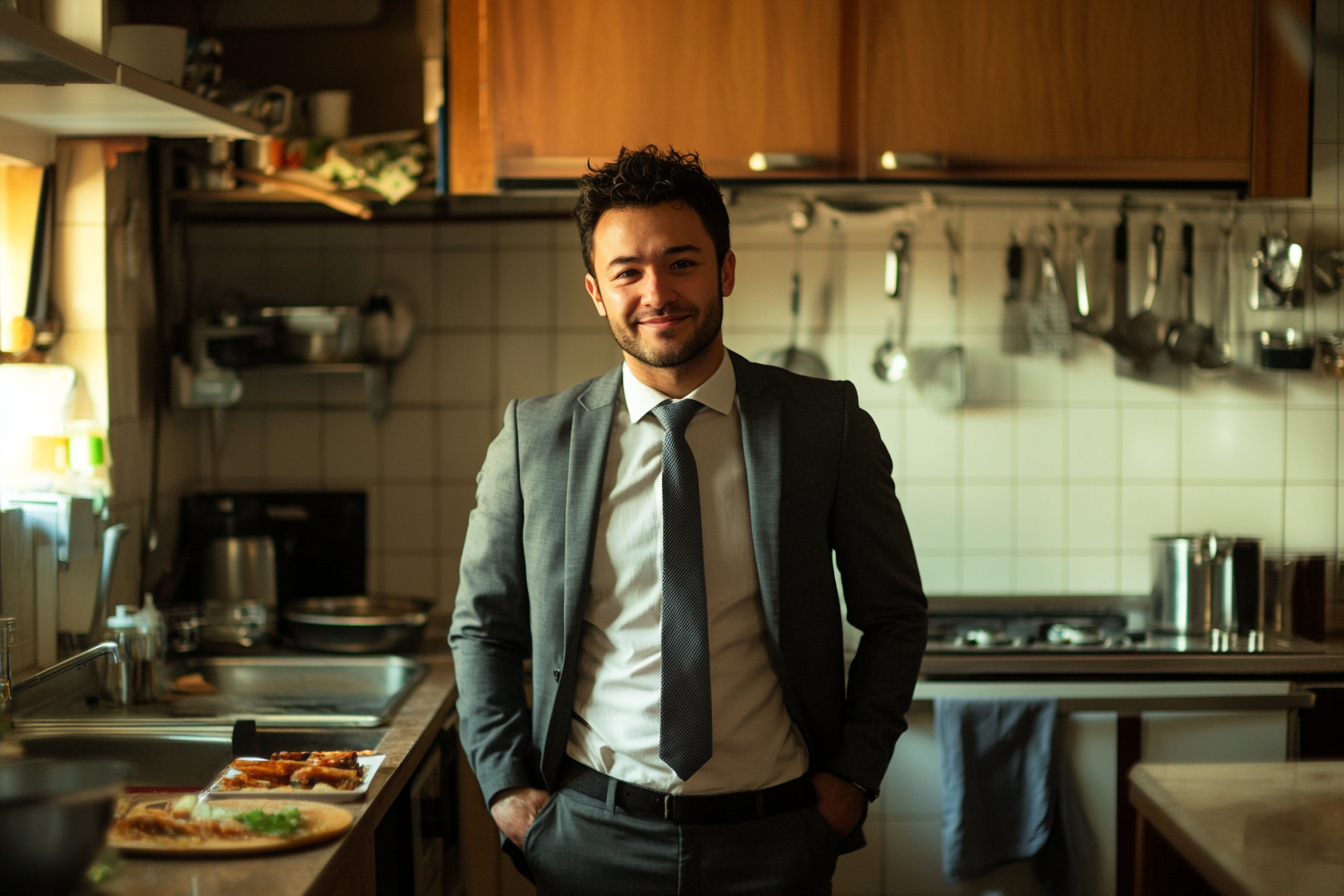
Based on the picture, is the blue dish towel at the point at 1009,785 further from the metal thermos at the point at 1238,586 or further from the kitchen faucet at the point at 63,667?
the kitchen faucet at the point at 63,667

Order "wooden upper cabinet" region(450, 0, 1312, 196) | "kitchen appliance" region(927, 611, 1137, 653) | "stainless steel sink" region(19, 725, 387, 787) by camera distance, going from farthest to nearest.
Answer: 1. "kitchen appliance" region(927, 611, 1137, 653)
2. "wooden upper cabinet" region(450, 0, 1312, 196)
3. "stainless steel sink" region(19, 725, 387, 787)

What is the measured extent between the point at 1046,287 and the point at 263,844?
6.55 feet

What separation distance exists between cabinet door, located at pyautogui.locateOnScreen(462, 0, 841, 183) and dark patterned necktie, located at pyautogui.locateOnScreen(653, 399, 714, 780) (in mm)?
920

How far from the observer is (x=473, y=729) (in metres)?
1.57

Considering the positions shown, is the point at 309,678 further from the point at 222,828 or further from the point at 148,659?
the point at 222,828

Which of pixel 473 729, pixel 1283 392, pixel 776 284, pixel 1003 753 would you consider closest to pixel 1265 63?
pixel 1283 392

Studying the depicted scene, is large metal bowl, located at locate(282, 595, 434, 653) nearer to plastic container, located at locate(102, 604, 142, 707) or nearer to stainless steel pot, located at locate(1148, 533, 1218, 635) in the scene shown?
plastic container, located at locate(102, 604, 142, 707)

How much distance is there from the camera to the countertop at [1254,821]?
114 cm

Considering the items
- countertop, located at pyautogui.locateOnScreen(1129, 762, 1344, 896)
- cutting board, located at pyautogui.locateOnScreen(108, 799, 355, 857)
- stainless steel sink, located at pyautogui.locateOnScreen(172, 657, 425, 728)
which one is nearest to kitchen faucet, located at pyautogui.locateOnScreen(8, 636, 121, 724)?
stainless steel sink, located at pyautogui.locateOnScreen(172, 657, 425, 728)

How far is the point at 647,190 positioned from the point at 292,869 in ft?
2.89

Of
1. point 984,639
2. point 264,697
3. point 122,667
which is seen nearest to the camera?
point 122,667

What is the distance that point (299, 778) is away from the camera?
1491 mm

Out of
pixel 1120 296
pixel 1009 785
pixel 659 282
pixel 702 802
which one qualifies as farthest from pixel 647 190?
pixel 1120 296

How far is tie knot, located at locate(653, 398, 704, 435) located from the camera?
1.52 m
